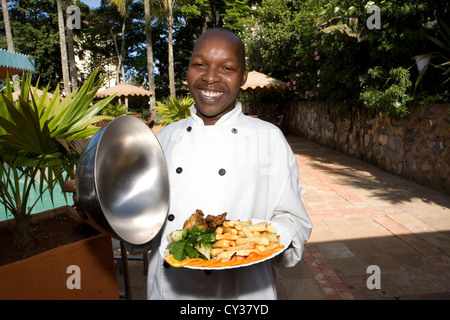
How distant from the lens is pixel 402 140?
6793mm

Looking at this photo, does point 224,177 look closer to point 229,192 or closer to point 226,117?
point 229,192

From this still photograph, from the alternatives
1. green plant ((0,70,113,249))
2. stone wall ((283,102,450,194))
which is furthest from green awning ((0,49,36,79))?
stone wall ((283,102,450,194))

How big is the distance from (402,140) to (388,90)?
1208 mm

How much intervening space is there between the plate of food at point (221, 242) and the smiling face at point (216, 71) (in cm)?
52

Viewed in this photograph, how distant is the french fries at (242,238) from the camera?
1.18m

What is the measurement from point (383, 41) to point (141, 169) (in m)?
6.71

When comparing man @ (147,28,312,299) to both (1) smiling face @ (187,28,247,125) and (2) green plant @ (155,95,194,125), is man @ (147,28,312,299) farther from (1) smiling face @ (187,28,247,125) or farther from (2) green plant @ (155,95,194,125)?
(2) green plant @ (155,95,194,125)

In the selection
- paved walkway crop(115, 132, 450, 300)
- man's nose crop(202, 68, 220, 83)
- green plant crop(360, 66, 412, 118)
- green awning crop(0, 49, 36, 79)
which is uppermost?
green awning crop(0, 49, 36, 79)

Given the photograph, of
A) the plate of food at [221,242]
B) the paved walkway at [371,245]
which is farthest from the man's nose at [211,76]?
the paved walkway at [371,245]

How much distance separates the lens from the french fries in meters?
1.18

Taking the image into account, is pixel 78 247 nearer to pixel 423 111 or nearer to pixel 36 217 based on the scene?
pixel 36 217

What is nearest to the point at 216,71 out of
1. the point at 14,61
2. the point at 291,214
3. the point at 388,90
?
the point at 291,214

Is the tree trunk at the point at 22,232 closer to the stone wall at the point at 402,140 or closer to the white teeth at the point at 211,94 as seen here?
the white teeth at the point at 211,94
